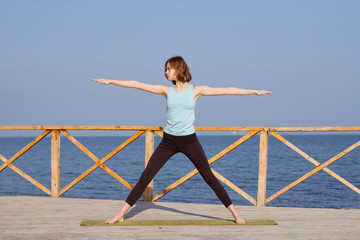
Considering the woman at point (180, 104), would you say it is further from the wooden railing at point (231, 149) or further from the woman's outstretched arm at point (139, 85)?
the wooden railing at point (231, 149)

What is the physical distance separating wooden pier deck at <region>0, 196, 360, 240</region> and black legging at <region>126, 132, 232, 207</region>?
0.34 metres

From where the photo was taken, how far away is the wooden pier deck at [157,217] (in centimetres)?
351

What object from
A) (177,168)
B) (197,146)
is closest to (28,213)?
(197,146)

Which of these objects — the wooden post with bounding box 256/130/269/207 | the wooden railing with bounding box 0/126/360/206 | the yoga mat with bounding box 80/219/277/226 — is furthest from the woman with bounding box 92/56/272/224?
the wooden post with bounding box 256/130/269/207

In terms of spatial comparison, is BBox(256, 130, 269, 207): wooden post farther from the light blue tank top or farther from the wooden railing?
the light blue tank top

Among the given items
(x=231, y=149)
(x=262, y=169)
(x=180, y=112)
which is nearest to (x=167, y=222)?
(x=180, y=112)

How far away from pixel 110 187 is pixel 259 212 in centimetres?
1758

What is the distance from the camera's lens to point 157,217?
431cm

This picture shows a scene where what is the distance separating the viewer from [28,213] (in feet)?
14.8

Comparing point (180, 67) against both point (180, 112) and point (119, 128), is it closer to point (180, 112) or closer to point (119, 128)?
point (180, 112)

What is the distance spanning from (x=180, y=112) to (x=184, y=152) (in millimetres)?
364

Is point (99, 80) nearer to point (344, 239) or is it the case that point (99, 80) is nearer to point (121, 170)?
point (344, 239)

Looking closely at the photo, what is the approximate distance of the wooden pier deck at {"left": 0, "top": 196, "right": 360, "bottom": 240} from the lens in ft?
11.5

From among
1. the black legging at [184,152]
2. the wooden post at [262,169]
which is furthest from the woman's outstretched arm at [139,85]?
the wooden post at [262,169]
